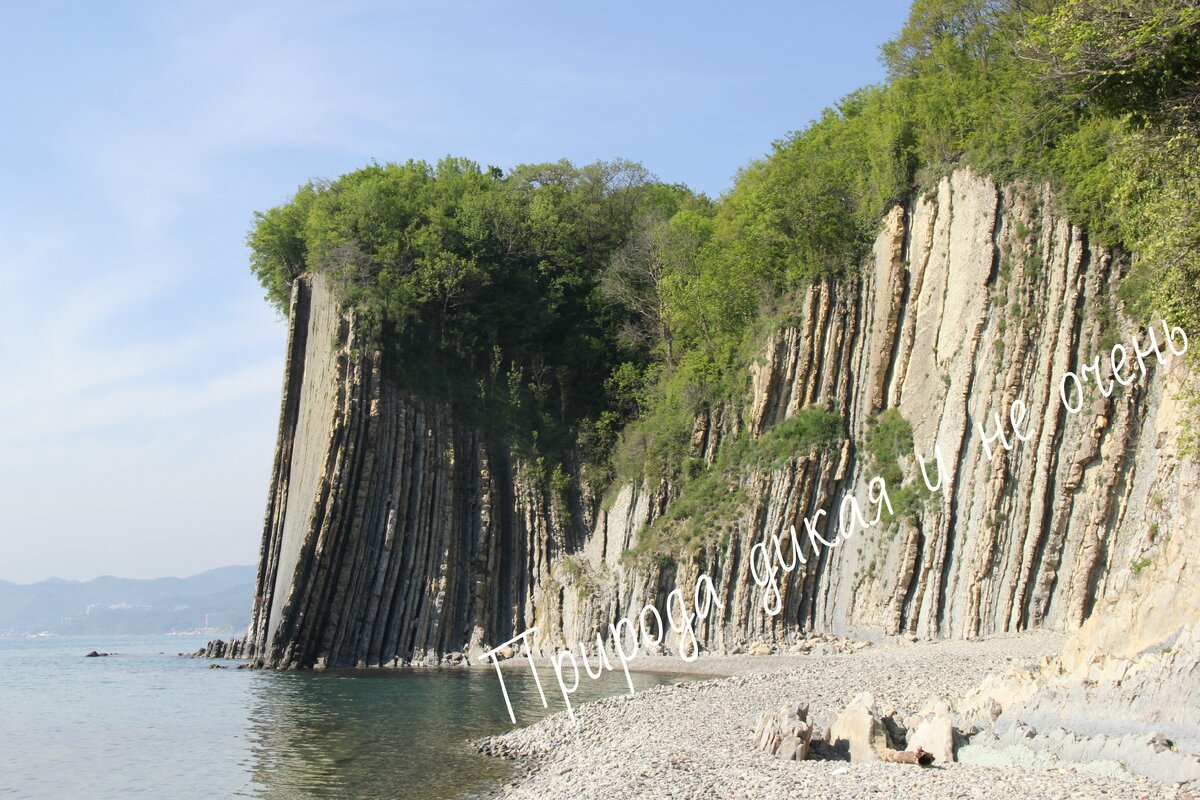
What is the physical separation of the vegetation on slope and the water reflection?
13429 mm

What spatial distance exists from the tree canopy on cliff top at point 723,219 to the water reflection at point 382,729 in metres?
14.3

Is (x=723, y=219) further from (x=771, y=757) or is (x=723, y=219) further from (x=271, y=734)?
(x=771, y=757)

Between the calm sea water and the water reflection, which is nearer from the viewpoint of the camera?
the water reflection

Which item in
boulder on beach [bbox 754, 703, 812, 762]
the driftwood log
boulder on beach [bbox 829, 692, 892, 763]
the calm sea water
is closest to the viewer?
the driftwood log

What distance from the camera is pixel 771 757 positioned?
16.2m

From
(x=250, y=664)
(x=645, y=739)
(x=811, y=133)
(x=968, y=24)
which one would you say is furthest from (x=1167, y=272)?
(x=250, y=664)

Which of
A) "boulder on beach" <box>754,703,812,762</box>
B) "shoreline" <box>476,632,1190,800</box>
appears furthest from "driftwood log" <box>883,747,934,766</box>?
"boulder on beach" <box>754,703,812,762</box>

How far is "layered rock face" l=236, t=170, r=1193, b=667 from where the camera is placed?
1113 inches

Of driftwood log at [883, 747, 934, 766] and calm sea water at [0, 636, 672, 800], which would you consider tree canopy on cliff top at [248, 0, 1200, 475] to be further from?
calm sea water at [0, 636, 672, 800]

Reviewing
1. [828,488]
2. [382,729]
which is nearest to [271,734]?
[382,729]

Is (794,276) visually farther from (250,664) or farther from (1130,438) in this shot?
(250,664)

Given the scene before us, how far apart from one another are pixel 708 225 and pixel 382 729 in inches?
1257

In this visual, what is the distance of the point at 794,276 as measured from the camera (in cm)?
4138

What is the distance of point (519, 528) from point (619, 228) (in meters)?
17.9
